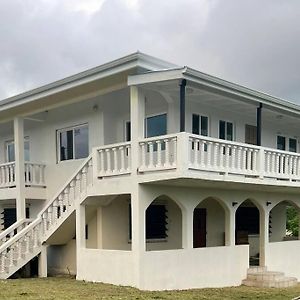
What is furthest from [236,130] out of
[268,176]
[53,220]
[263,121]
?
[53,220]

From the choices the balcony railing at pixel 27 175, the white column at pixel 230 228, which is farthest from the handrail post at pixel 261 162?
the balcony railing at pixel 27 175

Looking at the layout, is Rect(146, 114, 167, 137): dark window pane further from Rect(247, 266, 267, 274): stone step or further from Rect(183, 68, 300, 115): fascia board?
Rect(247, 266, 267, 274): stone step

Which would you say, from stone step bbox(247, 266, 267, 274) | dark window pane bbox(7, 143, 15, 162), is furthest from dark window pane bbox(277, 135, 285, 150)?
dark window pane bbox(7, 143, 15, 162)

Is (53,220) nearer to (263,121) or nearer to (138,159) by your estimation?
(138,159)

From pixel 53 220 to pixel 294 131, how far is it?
1076 cm

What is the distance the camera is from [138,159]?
12.3m

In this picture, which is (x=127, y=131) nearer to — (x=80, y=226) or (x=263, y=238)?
(x=80, y=226)

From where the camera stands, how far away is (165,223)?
16125 millimetres

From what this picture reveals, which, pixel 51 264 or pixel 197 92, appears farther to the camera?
pixel 51 264

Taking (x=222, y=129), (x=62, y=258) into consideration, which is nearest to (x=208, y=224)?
(x=222, y=129)

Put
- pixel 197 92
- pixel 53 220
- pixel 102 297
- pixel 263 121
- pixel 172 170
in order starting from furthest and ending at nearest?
pixel 263 121 → pixel 53 220 → pixel 197 92 → pixel 172 170 → pixel 102 297

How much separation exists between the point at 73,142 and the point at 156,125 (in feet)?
11.5

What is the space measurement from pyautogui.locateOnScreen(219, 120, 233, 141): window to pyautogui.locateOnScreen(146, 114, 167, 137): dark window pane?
2539 millimetres

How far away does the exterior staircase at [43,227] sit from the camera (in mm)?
13977
